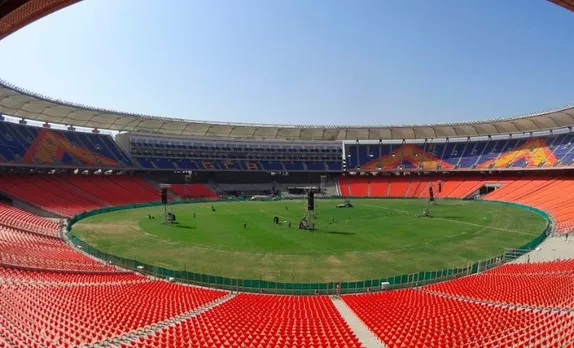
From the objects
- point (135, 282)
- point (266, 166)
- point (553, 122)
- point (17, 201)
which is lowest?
point (135, 282)

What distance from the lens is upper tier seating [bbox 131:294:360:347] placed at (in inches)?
484

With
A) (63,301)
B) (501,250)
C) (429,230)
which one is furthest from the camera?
(429,230)

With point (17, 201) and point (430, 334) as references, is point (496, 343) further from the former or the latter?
point (17, 201)

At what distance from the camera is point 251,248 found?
112 feet

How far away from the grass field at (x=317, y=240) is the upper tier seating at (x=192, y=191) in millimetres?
21349

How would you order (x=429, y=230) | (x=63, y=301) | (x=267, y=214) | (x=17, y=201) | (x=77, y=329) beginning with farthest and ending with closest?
(x=267, y=214)
(x=17, y=201)
(x=429, y=230)
(x=63, y=301)
(x=77, y=329)

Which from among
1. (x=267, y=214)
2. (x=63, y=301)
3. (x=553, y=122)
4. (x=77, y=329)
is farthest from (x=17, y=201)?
(x=553, y=122)

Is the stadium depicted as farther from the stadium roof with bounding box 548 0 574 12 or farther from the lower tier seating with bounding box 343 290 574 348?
the stadium roof with bounding box 548 0 574 12

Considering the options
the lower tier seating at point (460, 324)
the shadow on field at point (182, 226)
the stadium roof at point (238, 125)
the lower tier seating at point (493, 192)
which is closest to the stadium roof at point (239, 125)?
the stadium roof at point (238, 125)

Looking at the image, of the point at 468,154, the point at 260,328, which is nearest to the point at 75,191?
the point at 260,328

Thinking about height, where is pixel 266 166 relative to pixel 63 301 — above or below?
above

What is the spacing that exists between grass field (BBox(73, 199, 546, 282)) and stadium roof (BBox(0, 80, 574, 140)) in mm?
22918

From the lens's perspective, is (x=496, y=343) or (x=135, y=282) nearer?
(x=496, y=343)

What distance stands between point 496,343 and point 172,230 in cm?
3644
